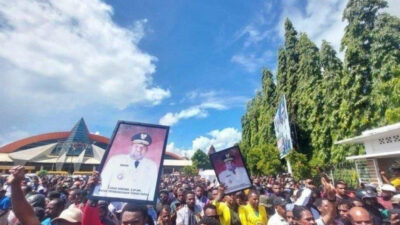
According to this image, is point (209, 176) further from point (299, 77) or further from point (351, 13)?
point (351, 13)

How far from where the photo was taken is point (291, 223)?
13.6 ft

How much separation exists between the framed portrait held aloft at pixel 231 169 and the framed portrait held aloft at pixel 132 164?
88.2 inches

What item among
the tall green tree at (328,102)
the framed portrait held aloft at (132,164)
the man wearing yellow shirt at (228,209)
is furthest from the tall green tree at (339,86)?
the framed portrait held aloft at (132,164)

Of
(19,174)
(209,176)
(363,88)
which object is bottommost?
(19,174)

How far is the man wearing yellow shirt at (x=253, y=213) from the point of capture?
466 centimetres

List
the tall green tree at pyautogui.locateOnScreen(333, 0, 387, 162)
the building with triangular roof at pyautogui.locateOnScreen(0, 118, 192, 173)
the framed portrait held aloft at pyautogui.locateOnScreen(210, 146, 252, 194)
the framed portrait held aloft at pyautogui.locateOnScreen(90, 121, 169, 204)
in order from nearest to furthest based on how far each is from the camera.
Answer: the framed portrait held aloft at pyautogui.locateOnScreen(90, 121, 169, 204)
the framed portrait held aloft at pyautogui.locateOnScreen(210, 146, 252, 194)
the tall green tree at pyautogui.locateOnScreen(333, 0, 387, 162)
the building with triangular roof at pyautogui.locateOnScreen(0, 118, 192, 173)

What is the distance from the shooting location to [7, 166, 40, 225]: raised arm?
6.84 feet

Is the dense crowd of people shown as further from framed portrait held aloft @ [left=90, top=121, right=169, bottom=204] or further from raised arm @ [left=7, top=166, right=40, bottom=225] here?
framed portrait held aloft @ [left=90, top=121, right=169, bottom=204]

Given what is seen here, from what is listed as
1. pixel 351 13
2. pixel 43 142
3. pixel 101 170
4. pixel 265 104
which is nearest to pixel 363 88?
→ pixel 351 13

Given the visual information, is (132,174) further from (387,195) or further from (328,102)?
(328,102)

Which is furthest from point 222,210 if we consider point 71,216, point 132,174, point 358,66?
point 358,66

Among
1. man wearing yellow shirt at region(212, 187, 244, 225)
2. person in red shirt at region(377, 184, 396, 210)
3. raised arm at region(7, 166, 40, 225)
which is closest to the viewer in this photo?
raised arm at region(7, 166, 40, 225)

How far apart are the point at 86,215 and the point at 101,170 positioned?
1.79ft

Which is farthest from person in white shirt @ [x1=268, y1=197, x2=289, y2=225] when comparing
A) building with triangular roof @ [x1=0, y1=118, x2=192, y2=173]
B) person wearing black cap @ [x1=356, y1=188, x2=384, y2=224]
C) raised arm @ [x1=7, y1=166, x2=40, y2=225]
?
building with triangular roof @ [x1=0, y1=118, x2=192, y2=173]
